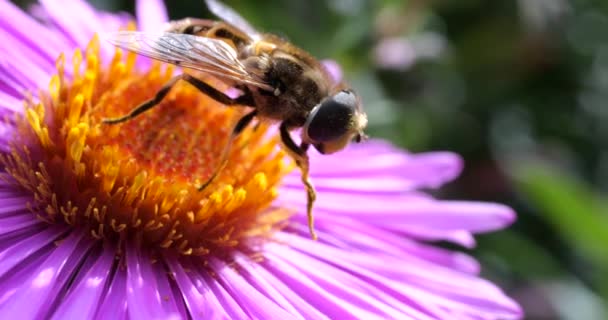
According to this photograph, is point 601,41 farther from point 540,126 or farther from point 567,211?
point 567,211

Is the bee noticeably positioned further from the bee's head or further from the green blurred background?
the green blurred background

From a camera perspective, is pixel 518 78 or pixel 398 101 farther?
pixel 518 78

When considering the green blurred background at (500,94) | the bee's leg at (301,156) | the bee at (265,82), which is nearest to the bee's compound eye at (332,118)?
the bee at (265,82)

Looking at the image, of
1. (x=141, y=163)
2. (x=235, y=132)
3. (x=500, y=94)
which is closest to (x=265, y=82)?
(x=235, y=132)

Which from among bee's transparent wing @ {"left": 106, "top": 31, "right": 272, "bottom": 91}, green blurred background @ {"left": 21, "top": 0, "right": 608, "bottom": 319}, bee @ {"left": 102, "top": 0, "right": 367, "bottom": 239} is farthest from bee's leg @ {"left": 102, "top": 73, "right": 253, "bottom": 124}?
green blurred background @ {"left": 21, "top": 0, "right": 608, "bottom": 319}

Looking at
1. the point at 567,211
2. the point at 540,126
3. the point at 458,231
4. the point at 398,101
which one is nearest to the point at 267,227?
the point at 458,231

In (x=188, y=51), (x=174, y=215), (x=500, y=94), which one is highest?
(x=500, y=94)

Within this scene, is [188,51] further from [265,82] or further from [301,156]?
[301,156]
